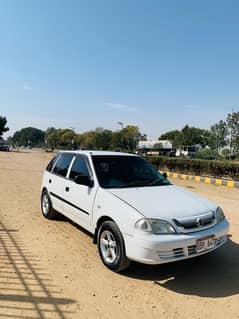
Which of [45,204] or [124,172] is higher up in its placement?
[124,172]

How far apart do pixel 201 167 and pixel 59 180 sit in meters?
12.5

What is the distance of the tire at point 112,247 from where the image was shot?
3752mm

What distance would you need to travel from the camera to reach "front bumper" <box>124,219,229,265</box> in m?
3.46

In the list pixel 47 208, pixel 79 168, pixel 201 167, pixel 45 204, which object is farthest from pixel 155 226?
pixel 201 167

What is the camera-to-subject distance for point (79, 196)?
4855 millimetres

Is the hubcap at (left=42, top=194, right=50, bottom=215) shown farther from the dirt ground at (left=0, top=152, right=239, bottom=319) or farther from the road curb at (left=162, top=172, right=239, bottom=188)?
the road curb at (left=162, top=172, right=239, bottom=188)

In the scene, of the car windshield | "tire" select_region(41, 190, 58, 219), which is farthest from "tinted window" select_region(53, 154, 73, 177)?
the car windshield

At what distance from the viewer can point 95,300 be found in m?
3.29

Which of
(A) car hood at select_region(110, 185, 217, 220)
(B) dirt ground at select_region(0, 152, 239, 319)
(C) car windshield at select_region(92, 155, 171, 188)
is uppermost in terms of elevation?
Result: (C) car windshield at select_region(92, 155, 171, 188)

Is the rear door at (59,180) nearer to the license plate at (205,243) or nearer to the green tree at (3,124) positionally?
the license plate at (205,243)

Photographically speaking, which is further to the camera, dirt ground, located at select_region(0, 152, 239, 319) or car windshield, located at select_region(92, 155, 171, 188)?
car windshield, located at select_region(92, 155, 171, 188)

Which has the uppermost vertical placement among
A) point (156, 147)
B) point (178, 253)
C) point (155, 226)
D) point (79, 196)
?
point (156, 147)

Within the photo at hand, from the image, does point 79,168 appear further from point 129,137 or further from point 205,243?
point 129,137

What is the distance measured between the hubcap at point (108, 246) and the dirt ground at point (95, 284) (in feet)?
0.56
